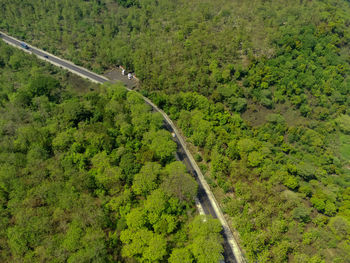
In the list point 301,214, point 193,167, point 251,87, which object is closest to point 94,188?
point 193,167

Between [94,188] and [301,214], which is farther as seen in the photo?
[94,188]

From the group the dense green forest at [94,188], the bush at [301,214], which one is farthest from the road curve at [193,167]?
the bush at [301,214]

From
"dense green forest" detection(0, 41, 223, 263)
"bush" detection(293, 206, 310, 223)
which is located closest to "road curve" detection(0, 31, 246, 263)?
"dense green forest" detection(0, 41, 223, 263)

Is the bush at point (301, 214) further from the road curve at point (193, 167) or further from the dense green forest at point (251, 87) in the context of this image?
the road curve at point (193, 167)

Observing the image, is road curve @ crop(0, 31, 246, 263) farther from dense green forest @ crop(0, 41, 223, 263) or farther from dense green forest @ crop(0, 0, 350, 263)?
dense green forest @ crop(0, 41, 223, 263)

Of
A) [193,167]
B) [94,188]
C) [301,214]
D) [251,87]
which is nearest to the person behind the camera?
[301,214]

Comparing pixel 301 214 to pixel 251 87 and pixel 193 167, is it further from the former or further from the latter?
pixel 251 87
